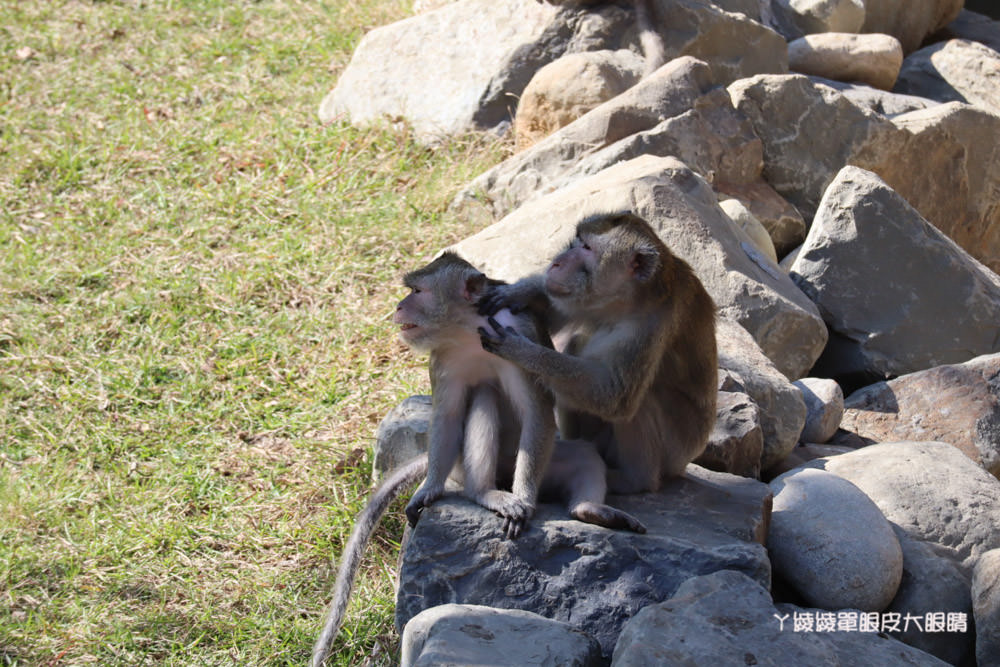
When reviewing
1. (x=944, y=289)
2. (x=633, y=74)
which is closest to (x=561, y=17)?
(x=633, y=74)

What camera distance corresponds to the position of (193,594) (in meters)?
4.53

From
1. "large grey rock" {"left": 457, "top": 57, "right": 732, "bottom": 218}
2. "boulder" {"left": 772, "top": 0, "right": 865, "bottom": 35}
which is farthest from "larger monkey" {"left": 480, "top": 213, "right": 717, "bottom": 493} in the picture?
"boulder" {"left": 772, "top": 0, "right": 865, "bottom": 35}

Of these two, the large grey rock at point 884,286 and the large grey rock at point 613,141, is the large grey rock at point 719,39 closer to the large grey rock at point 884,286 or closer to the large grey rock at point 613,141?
the large grey rock at point 613,141

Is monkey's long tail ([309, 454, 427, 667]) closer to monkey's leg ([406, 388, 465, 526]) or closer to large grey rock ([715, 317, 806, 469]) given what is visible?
monkey's leg ([406, 388, 465, 526])

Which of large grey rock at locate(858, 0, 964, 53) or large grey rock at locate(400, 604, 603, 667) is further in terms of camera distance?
large grey rock at locate(858, 0, 964, 53)

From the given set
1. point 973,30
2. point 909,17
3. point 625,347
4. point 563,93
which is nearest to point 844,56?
point 909,17

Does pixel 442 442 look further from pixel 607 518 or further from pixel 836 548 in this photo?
pixel 836 548

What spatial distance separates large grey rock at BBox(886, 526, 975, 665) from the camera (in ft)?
12.7

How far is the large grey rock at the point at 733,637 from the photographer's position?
2.97 metres

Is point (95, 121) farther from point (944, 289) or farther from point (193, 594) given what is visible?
point (944, 289)

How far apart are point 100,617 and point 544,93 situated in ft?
15.7

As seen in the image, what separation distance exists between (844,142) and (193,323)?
4801mm

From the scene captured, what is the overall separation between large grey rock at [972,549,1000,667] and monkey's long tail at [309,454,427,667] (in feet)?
7.16

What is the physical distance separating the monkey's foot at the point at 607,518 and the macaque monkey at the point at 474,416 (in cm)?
2
